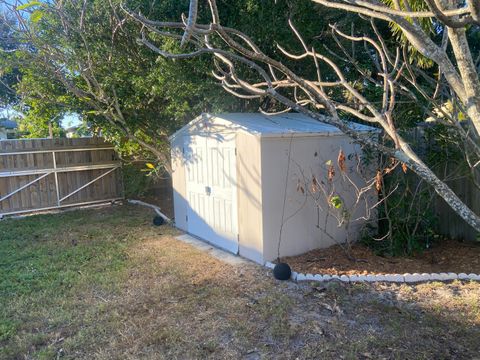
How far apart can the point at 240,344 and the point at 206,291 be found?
1.15 metres

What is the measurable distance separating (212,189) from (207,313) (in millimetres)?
2529

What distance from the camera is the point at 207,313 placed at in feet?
11.9

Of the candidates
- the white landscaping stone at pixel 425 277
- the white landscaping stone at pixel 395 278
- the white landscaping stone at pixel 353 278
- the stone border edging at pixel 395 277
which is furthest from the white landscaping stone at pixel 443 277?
the white landscaping stone at pixel 353 278

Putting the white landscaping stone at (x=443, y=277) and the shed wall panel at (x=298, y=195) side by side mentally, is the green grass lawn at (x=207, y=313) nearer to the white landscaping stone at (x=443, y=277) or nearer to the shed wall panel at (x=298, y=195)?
the white landscaping stone at (x=443, y=277)

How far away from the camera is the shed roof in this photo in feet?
16.1

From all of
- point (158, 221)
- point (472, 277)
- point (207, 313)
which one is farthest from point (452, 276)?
point (158, 221)

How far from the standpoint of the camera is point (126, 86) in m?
7.29

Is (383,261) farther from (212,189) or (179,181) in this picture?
(179,181)

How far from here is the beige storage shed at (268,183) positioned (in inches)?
192

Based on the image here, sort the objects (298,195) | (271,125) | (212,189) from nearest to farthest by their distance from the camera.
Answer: (298,195), (271,125), (212,189)

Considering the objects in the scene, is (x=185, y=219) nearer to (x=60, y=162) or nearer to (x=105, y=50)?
(x=105, y=50)

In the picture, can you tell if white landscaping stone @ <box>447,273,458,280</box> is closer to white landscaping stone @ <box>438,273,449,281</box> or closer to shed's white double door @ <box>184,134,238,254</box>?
white landscaping stone @ <box>438,273,449,281</box>

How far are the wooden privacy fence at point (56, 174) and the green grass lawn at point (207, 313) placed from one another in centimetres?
383

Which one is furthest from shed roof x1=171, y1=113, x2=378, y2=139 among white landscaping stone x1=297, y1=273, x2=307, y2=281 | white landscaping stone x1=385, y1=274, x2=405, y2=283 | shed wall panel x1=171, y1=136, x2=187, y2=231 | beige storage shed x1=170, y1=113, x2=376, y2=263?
white landscaping stone x1=385, y1=274, x2=405, y2=283
